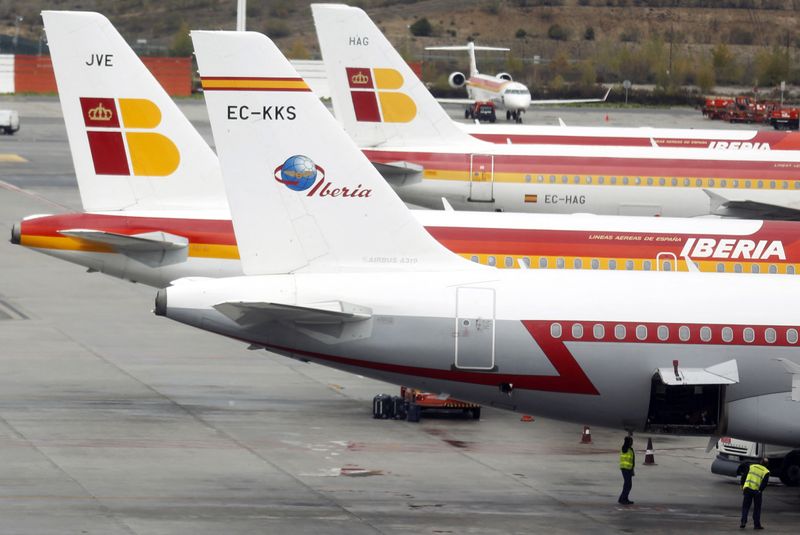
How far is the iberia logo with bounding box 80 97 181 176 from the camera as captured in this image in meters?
37.5

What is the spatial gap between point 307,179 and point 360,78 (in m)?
29.2

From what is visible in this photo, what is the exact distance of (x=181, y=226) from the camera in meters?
36.5

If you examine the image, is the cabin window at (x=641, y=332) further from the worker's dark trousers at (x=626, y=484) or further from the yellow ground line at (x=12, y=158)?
the yellow ground line at (x=12, y=158)

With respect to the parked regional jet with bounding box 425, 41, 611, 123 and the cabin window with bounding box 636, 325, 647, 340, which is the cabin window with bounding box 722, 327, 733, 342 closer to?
the cabin window with bounding box 636, 325, 647, 340

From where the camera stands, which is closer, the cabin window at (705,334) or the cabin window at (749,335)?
the cabin window at (705,334)

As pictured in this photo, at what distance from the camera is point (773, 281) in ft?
93.6

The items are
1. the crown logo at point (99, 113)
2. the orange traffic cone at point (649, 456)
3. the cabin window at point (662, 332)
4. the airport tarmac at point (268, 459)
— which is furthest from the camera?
the crown logo at point (99, 113)

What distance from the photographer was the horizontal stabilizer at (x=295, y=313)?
25719 millimetres

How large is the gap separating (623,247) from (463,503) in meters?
11.7

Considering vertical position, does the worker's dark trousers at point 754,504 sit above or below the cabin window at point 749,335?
below

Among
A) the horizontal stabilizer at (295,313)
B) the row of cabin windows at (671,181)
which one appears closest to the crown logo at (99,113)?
the horizontal stabilizer at (295,313)

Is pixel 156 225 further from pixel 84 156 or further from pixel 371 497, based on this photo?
pixel 371 497

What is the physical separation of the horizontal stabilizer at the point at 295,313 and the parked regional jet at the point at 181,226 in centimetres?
1001

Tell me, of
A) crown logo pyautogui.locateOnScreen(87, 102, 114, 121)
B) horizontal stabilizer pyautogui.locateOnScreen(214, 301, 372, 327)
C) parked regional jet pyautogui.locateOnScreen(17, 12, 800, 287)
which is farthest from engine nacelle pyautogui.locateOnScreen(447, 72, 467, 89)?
horizontal stabilizer pyautogui.locateOnScreen(214, 301, 372, 327)
